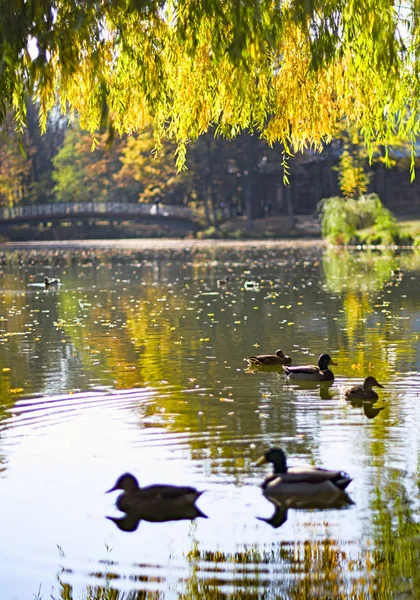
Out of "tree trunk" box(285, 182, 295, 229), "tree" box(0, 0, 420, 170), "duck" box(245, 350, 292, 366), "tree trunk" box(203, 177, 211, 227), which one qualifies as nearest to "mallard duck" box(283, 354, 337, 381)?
"duck" box(245, 350, 292, 366)

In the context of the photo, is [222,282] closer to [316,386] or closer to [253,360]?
[253,360]

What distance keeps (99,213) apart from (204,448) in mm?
72116

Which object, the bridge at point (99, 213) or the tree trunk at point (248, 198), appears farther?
the tree trunk at point (248, 198)

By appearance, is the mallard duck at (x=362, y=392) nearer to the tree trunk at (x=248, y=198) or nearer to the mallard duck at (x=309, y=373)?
the mallard duck at (x=309, y=373)

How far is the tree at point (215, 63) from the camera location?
9.27m

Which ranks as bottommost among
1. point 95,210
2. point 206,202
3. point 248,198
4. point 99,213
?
point 99,213

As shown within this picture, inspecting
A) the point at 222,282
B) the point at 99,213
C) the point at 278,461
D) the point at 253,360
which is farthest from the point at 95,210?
the point at 278,461

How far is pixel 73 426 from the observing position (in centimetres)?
1085

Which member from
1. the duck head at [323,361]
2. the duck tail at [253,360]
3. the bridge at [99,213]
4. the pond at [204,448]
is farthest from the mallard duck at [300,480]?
the bridge at [99,213]

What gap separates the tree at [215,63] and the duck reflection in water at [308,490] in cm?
375

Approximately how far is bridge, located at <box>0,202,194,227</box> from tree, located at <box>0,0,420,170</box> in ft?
224

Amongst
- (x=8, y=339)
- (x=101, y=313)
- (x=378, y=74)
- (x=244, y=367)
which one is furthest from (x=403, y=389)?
(x=101, y=313)

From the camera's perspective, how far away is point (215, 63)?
9945 mm

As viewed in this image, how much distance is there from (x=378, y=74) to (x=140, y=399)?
178 inches
